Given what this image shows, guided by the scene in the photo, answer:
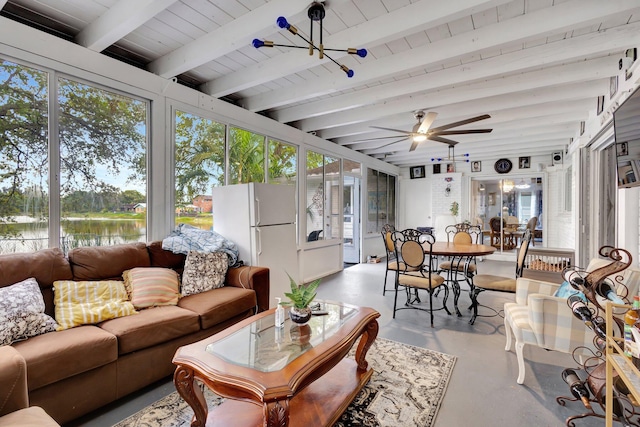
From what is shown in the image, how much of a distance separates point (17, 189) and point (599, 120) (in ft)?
19.8

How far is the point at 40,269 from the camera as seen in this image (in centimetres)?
229

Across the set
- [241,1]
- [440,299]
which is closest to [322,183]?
[440,299]

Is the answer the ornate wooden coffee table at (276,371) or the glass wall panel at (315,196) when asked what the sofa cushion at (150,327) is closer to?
the ornate wooden coffee table at (276,371)

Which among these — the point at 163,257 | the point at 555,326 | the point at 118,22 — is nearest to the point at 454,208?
the point at 555,326

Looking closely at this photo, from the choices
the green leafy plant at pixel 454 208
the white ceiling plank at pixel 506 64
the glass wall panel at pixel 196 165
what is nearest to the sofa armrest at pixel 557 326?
the white ceiling plank at pixel 506 64

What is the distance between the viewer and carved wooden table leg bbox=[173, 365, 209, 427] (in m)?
1.60

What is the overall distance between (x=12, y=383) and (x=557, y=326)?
9.87 feet

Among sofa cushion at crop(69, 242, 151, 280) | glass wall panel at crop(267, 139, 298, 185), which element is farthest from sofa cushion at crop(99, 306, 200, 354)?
glass wall panel at crop(267, 139, 298, 185)

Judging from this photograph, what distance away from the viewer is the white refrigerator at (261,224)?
3479 mm

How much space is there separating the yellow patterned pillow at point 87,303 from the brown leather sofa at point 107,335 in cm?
7

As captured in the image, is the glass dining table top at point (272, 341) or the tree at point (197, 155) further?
the tree at point (197, 155)

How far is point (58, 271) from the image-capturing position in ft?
7.85

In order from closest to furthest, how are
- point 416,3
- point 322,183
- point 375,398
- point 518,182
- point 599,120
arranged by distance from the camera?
point 375,398 < point 416,3 < point 599,120 < point 322,183 < point 518,182

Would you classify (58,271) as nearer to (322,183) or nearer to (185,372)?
(185,372)
